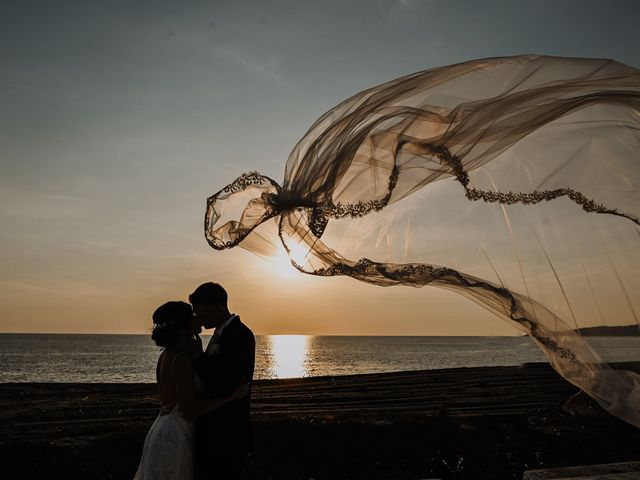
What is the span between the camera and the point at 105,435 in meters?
14.8

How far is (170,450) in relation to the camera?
4.40 metres

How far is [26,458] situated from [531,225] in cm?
1180

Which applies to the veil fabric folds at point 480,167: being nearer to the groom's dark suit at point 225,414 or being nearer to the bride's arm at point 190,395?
the groom's dark suit at point 225,414

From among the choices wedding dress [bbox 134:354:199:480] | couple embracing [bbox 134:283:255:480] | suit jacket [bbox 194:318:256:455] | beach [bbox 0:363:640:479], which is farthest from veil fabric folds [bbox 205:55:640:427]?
beach [bbox 0:363:640:479]

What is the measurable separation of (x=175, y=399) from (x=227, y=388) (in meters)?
0.52

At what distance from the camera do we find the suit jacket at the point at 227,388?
4289mm

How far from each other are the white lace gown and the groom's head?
692mm

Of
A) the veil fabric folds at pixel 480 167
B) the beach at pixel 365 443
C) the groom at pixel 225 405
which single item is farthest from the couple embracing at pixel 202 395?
the beach at pixel 365 443

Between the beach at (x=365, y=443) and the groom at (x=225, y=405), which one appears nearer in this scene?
the groom at (x=225, y=405)

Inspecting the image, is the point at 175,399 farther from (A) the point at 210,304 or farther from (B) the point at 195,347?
(A) the point at 210,304

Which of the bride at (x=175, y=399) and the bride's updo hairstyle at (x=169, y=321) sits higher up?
the bride's updo hairstyle at (x=169, y=321)

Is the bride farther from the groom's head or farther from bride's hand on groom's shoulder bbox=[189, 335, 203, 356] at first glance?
the groom's head

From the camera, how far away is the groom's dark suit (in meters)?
4.28

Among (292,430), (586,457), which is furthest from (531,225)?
(292,430)
